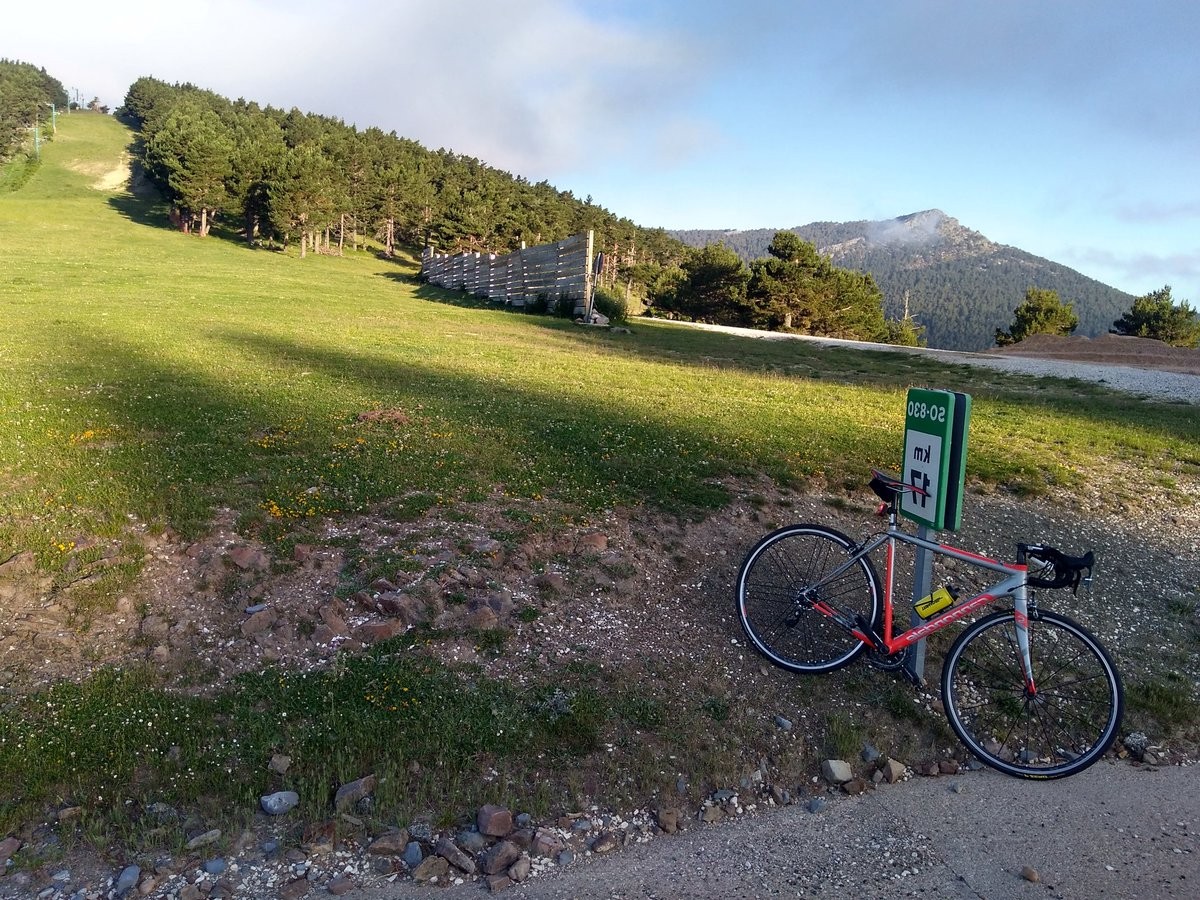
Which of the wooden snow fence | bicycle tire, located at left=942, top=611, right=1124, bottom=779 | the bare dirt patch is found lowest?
bicycle tire, located at left=942, top=611, right=1124, bottom=779

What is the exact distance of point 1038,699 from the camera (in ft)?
15.7

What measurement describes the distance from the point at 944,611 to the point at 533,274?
30881 millimetres

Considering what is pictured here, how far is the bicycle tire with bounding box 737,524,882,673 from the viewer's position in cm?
531

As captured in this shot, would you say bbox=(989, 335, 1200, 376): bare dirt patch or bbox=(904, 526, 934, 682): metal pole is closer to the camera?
bbox=(904, 526, 934, 682): metal pole

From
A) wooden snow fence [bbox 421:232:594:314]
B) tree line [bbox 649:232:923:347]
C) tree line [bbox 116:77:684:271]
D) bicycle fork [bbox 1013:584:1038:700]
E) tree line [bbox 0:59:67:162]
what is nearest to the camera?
bicycle fork [bbox 1013:584:1038:700]

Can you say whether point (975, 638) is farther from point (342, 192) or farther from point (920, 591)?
point (342, 192)

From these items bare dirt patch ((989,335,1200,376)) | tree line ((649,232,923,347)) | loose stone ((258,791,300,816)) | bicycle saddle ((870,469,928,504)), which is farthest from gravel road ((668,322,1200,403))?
tree line ((649,232,923,347))

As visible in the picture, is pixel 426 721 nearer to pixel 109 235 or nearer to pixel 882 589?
pixel 882 589

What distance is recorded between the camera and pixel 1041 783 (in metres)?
4.45

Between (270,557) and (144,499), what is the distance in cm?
145

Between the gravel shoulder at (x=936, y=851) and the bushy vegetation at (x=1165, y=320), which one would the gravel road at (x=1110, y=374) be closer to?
the gravel shoulder at (x=936, y=851)

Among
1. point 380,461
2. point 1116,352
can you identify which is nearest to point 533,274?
point 1116,352

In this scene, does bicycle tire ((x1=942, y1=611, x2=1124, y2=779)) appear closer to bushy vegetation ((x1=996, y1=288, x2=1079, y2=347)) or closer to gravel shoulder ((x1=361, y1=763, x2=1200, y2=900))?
gravel shoulder ((x1=361, y1=763, x2=1200, y2=900))

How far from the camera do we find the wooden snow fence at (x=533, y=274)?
3019cm
